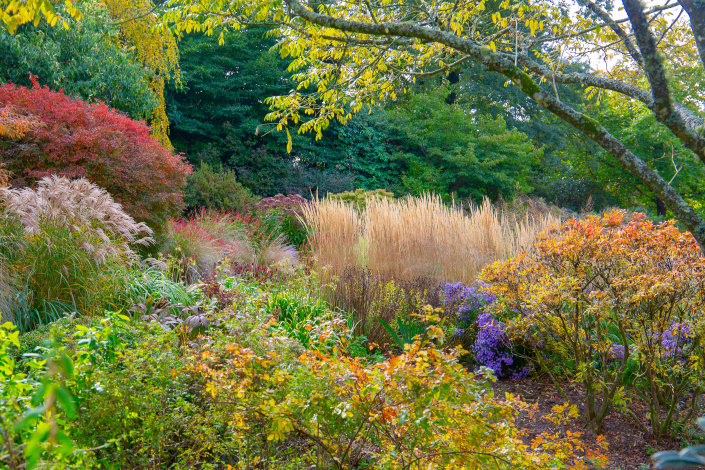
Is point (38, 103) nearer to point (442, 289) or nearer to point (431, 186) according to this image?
point (442, 289)

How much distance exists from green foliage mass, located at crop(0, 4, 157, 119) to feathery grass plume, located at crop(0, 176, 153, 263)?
15.2ft

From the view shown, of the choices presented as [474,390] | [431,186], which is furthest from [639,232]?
[431,186]

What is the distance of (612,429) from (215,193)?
950cm

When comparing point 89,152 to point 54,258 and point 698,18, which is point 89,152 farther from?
point 698,18

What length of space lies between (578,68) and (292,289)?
1793 cm

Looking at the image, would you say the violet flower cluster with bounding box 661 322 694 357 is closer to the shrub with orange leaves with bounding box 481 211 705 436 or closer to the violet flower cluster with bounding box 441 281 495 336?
the shrub with orange leaves with bounding box 481 211 705 436

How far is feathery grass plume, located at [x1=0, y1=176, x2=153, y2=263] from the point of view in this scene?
4125mm

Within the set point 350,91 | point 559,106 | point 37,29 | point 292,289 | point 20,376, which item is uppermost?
point 37,29

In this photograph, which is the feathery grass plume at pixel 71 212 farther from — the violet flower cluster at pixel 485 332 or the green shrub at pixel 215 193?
the green shrub at pixel 215 193

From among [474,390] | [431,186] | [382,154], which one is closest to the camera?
[474,390]

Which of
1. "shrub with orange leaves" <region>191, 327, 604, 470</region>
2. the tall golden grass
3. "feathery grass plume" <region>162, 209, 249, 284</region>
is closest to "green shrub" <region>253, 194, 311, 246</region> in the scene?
"feathery grass plume" <region>162, 209, 249, 284</region>

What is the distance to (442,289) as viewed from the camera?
5180 millimetres

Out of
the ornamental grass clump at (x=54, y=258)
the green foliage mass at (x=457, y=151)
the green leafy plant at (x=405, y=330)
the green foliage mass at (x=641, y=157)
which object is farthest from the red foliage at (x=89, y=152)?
the green foliage mass at (x=641, y=157)

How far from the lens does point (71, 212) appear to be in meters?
4.25
